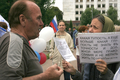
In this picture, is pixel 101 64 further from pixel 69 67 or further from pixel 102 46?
pixel 69 67

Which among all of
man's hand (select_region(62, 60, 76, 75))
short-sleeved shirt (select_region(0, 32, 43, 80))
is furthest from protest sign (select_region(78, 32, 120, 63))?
short-sleeved shirt (select_region(0, 32, 43, 80))

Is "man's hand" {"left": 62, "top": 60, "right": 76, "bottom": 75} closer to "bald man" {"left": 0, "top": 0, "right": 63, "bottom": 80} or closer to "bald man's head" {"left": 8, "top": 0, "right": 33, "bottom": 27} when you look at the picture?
"bald man" {"left": 0, "top": 0, "right": 63, "bottom": 80}

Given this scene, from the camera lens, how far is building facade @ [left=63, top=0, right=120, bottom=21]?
84.8 meters

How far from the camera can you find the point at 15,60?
3.83ft

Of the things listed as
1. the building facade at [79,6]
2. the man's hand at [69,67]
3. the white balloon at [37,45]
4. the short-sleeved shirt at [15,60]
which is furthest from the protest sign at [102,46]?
the building facade at [79,6]

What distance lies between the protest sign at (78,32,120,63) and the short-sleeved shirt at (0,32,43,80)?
712 millimetres

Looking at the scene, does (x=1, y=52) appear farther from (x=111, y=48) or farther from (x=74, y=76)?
(x=74, y=76)

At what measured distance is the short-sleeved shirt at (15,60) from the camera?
1.13 m

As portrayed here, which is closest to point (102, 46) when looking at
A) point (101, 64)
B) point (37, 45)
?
point (101, 64)

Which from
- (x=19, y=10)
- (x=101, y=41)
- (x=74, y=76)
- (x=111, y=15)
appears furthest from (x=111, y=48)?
(x=111, y=15)

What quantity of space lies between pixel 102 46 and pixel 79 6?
3435 inches

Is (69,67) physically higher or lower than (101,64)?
lower

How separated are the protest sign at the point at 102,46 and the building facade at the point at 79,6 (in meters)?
83.4

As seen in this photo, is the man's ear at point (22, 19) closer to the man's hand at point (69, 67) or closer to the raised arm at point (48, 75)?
the raised arm at point (48, 75)
